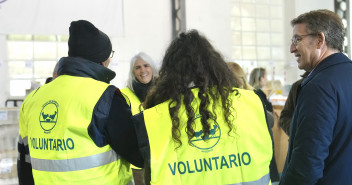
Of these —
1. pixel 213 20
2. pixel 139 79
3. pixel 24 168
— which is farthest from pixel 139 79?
pixel 213 20

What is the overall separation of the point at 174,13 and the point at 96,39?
14.1 ft

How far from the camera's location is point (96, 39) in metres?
1.53

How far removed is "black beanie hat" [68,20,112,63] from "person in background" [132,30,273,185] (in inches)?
17.2

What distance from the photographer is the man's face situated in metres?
1.38

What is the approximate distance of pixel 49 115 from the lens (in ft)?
4.70

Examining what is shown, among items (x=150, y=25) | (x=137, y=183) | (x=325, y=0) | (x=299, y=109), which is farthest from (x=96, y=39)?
(x=325, y=0)

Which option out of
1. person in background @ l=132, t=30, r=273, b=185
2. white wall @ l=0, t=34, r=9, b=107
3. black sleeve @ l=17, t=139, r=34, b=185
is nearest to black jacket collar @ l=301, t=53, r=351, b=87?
person in background @ l=132, t=30, r=273, b=185

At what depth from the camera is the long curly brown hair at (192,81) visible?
1.22m

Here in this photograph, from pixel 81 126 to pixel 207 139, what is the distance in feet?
1.64

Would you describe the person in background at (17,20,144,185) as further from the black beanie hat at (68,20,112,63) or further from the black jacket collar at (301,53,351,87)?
the black jacket collar at (301,53,351,87)

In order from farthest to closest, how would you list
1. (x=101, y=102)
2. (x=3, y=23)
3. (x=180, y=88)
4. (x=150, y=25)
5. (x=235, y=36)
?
1. (x=235, y=36)
2. (x=150, y=25)
3. (x=3, y=23)
4. (x=101, y=102)
5. (x=180, y=88)

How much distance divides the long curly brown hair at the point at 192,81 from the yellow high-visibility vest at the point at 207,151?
0.02 meters

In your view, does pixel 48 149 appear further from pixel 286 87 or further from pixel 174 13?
pixel 286 87

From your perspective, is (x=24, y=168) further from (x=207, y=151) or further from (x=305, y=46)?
(x=305, y=46)
